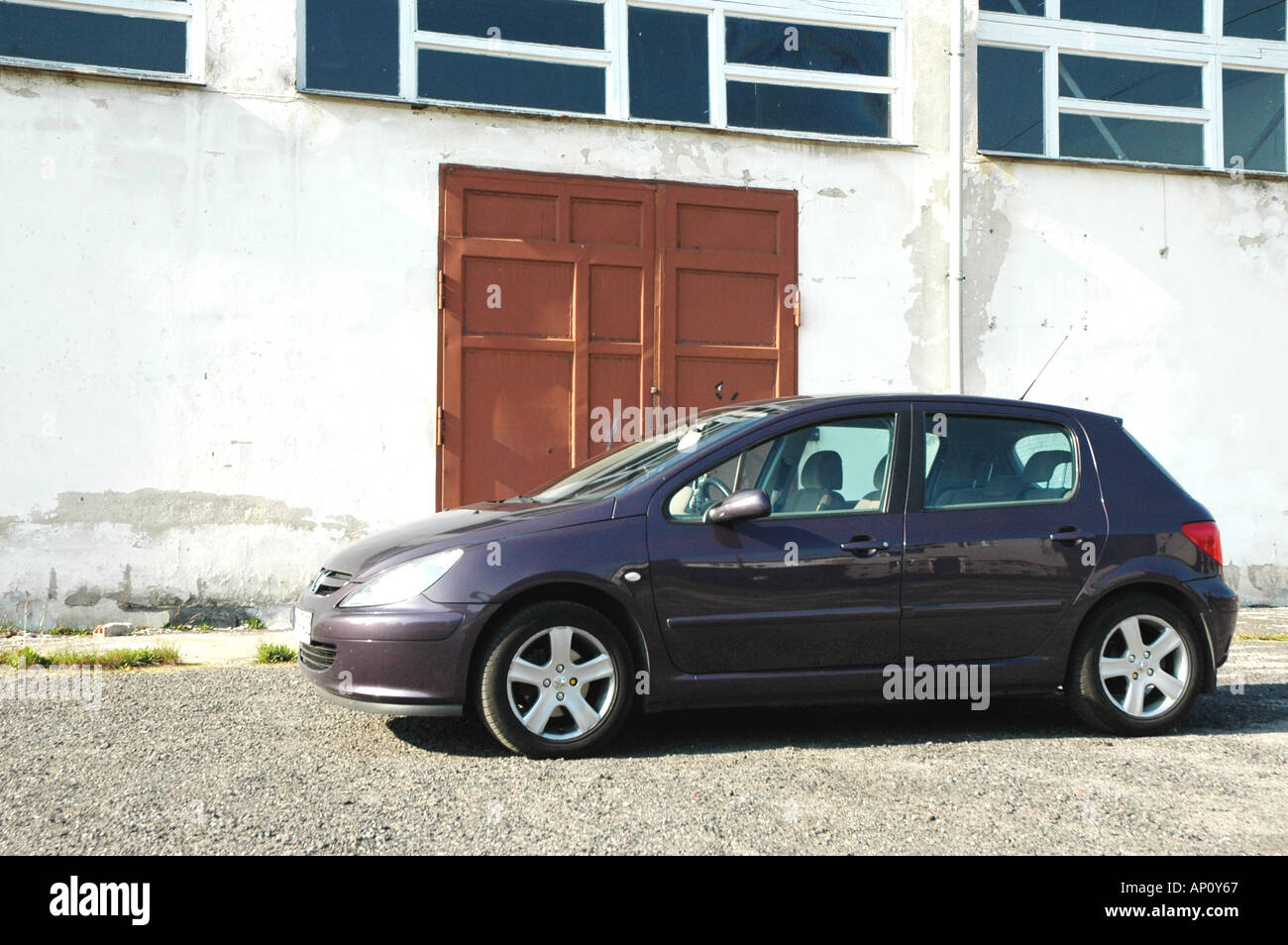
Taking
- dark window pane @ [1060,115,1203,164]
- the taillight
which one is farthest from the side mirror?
dark window pane @ [1060,115,1203,164]

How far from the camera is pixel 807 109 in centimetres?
1053

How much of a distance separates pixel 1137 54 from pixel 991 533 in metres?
8.02

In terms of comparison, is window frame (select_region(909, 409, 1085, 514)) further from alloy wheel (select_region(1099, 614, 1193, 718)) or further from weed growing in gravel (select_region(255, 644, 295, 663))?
weed growing in gravel (select_region(255, 644, 295, 663))

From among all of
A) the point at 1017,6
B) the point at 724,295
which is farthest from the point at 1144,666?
the point at 1017,6

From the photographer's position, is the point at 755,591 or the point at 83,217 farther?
the point at 83,217

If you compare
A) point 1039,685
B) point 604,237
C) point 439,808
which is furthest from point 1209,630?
point 604,237

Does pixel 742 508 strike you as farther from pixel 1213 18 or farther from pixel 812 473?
pixel 1213 18

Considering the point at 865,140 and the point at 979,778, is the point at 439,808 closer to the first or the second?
the point at 979,778

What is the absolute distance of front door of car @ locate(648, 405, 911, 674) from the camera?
502 centimetres

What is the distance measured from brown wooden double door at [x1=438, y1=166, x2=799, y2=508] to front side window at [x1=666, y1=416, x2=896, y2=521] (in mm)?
4349

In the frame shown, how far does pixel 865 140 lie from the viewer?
1041 centimetres

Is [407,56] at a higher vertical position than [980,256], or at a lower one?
higher

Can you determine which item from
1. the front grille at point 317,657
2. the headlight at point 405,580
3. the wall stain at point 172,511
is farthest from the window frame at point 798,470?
the wall stain at point 172,511
